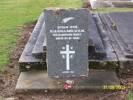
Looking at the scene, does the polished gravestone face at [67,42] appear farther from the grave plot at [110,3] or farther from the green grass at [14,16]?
the grave plot at [110,3]

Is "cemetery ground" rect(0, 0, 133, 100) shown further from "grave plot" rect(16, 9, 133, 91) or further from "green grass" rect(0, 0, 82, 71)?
"grave plot" rect(16, 9, 133, 91)

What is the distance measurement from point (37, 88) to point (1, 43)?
3447 mm

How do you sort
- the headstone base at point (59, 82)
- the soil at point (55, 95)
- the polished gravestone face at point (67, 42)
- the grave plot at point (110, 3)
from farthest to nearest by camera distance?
the grave plot at point (110, 3), the headstone base at point (59, 82), the soil at point (55, 95), the polished gravestone face at point (67, 42)

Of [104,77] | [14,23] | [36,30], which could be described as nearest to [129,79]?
[104,77]

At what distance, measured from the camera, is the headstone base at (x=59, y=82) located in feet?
22.0

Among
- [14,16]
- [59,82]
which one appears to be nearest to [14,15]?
[14,16]

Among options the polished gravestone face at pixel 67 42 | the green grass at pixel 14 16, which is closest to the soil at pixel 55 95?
the polished gravestone face at pixel 67 42

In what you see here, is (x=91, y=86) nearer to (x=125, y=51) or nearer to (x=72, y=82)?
(x=72, y=82)

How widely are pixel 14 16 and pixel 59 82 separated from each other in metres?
7.32

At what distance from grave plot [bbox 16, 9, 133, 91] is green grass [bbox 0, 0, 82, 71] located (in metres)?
0.94

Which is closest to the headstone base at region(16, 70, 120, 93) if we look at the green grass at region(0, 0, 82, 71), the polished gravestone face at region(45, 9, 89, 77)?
the polished gravestone face at region(45, 9, 89, 77)

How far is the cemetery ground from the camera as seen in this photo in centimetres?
659

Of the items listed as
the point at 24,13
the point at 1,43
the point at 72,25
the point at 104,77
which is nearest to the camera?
the point at 72,25

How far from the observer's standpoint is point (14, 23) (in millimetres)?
12547
